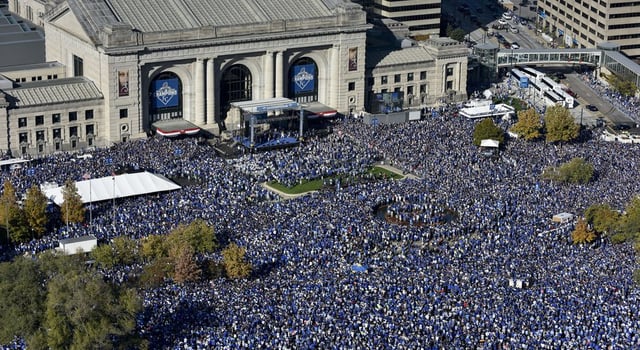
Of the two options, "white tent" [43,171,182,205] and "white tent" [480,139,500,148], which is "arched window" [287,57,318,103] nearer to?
"white tent" [480,139,500,148]

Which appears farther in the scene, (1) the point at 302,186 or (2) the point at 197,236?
(1) the point at 302,186

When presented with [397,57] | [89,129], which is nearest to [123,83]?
[89,129]

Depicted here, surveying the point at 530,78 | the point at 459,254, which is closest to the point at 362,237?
the point at 459,254

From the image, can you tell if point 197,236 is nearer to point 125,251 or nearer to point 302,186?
point 125,251

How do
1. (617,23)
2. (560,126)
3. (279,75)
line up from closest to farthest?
(560,126) → (279,75) → (617,23)

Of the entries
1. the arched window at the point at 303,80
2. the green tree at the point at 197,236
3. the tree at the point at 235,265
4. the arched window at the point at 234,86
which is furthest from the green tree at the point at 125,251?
the arched window at the point at 303,80
